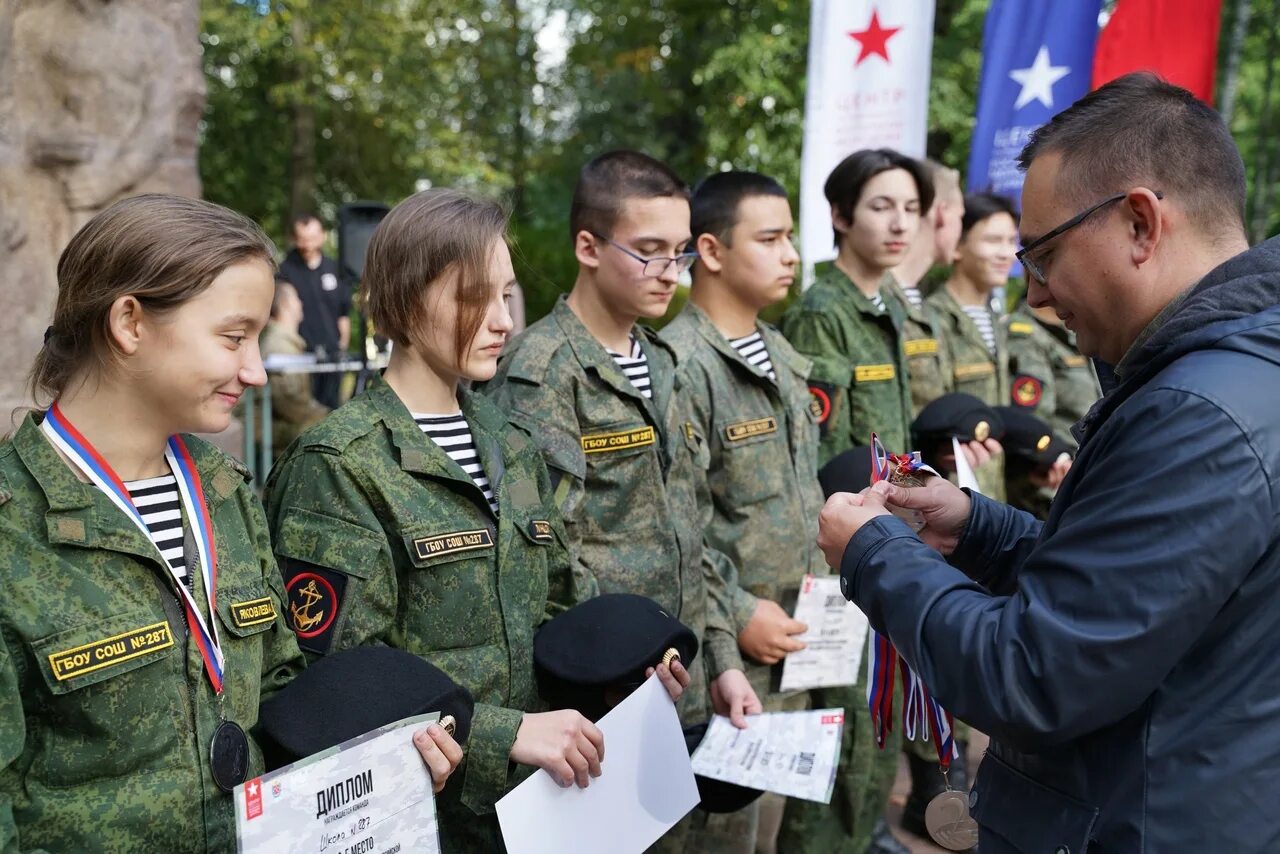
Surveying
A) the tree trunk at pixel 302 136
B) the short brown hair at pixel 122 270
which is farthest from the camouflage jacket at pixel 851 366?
the tree trunk at pixel 302 136

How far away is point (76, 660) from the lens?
171 cm

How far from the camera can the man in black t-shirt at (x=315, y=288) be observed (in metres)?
11.4

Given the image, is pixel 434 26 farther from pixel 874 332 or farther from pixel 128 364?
pixel 128 364

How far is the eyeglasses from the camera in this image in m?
1.75

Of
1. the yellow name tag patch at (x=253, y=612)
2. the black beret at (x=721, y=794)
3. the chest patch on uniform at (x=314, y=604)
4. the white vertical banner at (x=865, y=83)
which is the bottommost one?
the black beret at (x=721, y=794)

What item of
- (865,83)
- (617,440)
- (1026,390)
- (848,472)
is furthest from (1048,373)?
(617,440)

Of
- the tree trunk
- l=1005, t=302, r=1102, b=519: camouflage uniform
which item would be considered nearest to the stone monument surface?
l=1005, t=302, r=1102, b=519: camouflage uniform

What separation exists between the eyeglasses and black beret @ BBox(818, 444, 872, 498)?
181cm

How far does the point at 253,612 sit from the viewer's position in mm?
1989

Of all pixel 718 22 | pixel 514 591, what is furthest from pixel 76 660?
pixel 718 22

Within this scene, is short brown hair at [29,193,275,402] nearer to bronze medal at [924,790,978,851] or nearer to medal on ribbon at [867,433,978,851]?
medal on ribbon at [867,433,978,851]

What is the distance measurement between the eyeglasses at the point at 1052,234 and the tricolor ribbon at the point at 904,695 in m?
0.50

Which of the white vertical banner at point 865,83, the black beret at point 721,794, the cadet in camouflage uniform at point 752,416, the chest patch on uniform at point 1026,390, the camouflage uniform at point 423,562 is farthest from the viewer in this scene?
the white vertical banner at point 865,83

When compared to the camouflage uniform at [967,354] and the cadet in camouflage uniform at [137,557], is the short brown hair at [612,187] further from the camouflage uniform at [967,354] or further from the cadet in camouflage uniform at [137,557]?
the camouflage uniform at [967,354]
